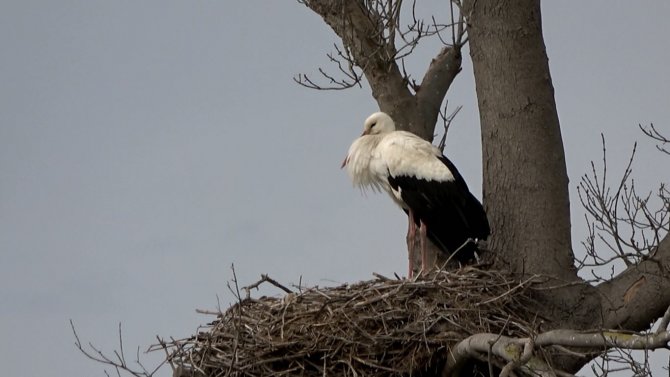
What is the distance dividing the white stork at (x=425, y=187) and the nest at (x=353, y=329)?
0.88 meters

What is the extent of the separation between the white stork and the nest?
2.88ft

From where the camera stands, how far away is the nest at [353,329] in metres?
7.39

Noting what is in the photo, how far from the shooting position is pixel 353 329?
7445 mm

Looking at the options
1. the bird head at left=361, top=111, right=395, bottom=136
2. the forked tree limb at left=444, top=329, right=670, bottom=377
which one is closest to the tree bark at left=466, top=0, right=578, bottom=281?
the bird head at left=361, top=111, right=395, bottom=136

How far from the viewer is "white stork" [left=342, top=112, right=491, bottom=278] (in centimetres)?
878

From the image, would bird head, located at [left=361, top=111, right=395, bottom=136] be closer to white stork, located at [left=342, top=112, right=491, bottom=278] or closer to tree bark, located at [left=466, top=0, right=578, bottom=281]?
white stork, located at [left=342, top=112, right=491, bottom=278]

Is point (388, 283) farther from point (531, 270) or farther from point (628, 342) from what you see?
point (628, 342)

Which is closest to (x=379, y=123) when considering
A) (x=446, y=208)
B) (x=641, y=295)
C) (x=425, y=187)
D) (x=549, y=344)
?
(x=425, y=187)

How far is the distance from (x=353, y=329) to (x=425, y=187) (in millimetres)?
1844

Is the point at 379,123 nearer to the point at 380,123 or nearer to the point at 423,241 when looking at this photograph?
the point at 380,123

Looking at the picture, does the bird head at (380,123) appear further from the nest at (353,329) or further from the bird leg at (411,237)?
the nest at (353,329)

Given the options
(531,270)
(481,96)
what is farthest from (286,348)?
(481,96)

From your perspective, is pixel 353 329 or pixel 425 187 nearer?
pixel 353 329

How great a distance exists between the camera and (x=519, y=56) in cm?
879
